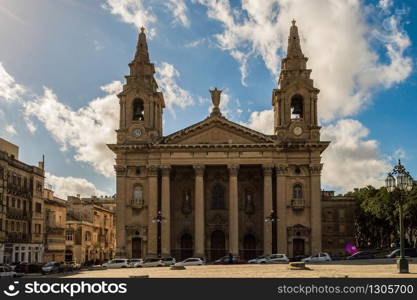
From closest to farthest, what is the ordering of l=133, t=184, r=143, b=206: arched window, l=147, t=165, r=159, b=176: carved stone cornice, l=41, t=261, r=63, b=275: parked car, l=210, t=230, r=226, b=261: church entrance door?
l=41, t=261, r=63, b=275: parked car < l=147, t=165, r=159, b=176: carved stone cornice < l=133, t=184, r=143, b=206: arched window < l=210, t=230, r=226, b=261: church entrance door

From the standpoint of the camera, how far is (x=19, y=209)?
6212 centimetres

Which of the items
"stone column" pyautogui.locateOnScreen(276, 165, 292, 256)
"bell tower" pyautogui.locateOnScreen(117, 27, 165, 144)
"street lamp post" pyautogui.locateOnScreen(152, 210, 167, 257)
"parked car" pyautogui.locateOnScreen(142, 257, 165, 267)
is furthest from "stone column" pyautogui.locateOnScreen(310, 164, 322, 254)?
"bell tower" pyautogui.locateOnScreen(117, 27, 165, 144)

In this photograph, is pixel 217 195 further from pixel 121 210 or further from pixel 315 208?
pixel 315 208

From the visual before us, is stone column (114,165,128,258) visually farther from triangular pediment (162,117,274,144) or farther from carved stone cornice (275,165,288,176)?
carved stone cornice (275,165,288,176)

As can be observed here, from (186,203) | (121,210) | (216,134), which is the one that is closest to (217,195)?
(186,203)

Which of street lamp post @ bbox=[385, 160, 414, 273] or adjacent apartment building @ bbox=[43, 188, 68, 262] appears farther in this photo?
adjacent apartment building @ bbox=[43, 188, 68, 262]

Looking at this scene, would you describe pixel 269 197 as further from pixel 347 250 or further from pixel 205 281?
pixel 205 281

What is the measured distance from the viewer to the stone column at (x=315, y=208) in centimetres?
5947

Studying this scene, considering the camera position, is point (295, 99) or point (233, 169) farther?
point (295, 99)

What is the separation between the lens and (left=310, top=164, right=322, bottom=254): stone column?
5947cm

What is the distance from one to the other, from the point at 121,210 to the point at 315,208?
67.0 ft

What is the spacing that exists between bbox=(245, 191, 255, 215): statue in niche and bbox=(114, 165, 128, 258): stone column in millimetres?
13102

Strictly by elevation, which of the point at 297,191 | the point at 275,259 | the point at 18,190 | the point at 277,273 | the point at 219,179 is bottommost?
the point at 275,259

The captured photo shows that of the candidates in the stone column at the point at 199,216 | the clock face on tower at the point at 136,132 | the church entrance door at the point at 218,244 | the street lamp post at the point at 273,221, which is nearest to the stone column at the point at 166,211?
the stone column at the point at 199,216
